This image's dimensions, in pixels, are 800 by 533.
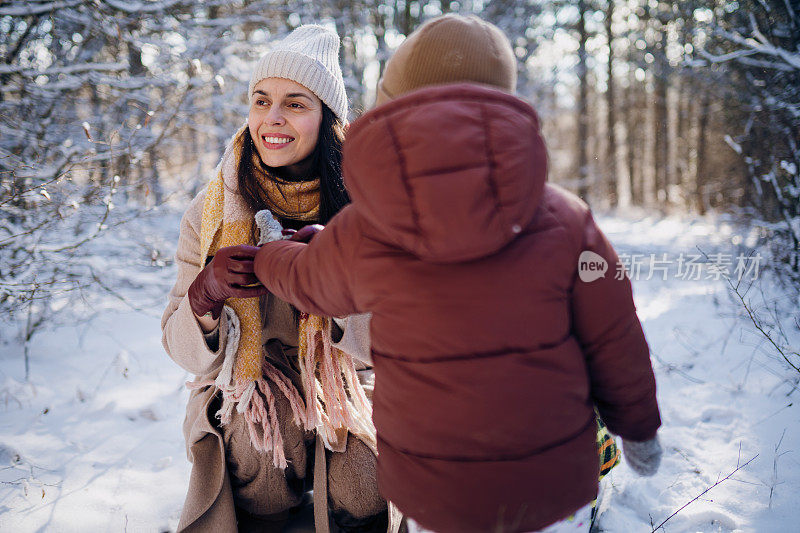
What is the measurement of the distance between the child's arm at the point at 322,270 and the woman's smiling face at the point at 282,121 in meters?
0.61

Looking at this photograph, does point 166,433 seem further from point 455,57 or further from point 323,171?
point 455,57

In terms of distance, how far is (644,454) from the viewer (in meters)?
1.21

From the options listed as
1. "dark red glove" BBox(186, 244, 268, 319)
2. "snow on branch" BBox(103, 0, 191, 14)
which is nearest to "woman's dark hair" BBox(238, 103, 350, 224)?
"dark red glove" BBox(186, 244, 268, 319)

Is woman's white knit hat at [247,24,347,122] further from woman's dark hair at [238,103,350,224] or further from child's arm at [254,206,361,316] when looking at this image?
child's arm at [254,206,361,316]

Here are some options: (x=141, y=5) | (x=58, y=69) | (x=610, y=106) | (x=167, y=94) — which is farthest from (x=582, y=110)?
(x=58, y=69)

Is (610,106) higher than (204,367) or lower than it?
lower

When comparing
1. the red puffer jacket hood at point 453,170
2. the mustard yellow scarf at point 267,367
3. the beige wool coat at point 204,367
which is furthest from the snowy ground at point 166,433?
the red puffer jacket hood at point 453,170

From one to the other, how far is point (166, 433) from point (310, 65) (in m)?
1.84

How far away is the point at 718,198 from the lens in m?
8.94

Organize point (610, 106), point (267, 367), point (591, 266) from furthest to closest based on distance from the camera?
1. point (610, 106)
2. point (267, 367)
3. point (591, 266)

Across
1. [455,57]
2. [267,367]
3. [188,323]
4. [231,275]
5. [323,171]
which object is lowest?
[267,367]

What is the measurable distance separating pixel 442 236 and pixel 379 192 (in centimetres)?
16

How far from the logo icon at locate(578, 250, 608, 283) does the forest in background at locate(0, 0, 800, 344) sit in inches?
74.3

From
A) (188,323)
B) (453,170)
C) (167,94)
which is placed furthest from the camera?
(167,94)
